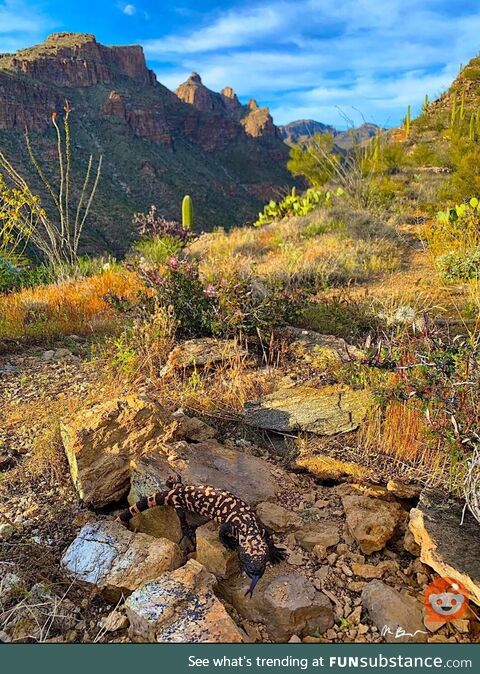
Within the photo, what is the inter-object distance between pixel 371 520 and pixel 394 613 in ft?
1.52

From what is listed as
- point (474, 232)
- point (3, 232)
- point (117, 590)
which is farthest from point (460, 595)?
point (3, 232)

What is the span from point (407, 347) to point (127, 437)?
189 centimetres

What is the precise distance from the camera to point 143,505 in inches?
97.4

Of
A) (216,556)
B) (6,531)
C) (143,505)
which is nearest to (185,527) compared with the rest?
(143,505)

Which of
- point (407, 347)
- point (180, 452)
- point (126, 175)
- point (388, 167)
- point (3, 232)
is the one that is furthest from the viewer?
point (126, 175)

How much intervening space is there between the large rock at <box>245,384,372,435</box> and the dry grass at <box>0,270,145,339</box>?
196 cm

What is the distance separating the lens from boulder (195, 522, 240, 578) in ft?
7.23

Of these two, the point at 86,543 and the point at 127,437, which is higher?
the point at 127,437

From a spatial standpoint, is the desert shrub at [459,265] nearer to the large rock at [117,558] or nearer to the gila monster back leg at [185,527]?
the gila monster back leg at [185,527]

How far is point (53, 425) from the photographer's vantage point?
316cm

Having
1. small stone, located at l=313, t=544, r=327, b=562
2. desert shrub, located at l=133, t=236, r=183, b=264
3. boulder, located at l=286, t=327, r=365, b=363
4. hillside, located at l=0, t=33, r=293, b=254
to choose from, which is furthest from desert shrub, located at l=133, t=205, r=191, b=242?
hillside, located at l=0, t=33, r=293, b=254

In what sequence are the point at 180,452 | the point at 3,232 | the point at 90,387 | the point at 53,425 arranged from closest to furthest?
the point at 180,452, the point at 53,425, the point at 90,387, the point at 3,232

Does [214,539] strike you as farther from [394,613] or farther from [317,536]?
[394,613]

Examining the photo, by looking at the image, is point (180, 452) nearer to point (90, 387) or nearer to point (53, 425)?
point (53, 425)
